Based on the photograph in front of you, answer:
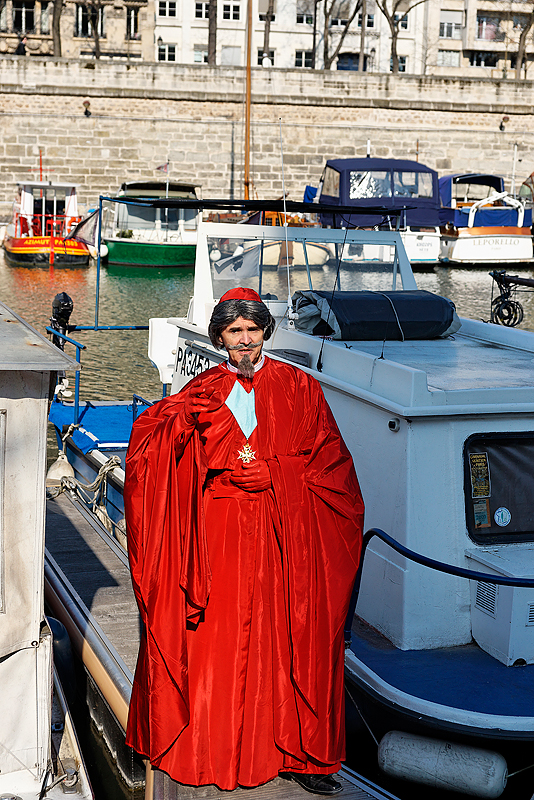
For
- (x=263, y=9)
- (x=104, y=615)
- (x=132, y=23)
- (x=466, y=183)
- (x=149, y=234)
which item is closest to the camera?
(x=104, y=615)

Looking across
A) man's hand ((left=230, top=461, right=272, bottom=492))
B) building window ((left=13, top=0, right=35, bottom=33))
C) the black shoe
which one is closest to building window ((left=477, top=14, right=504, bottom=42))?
building window ((left=13, top=0, right=35, bottom=33))

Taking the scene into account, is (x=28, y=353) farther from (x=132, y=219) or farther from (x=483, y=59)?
A: (x=483, y=59)

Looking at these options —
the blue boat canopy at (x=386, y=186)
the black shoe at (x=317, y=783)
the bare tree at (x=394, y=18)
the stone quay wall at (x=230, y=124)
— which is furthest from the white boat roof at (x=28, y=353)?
the bare tree at (x=394, y=18)

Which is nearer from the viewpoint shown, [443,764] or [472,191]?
[443,764]

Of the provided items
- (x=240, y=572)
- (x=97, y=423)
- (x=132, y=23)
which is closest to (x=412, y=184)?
(x=97, y=423)

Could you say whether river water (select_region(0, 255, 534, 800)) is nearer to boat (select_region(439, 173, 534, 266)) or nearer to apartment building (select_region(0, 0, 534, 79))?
boat (select_region(439, 173, 534, 266))

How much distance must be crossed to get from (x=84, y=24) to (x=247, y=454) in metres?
55.0

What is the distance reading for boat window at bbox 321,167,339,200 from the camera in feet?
82.5

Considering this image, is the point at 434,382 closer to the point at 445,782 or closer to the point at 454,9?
the point at 445,782

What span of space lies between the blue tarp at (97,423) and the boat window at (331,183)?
1703 centimetres

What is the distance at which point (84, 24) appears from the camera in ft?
171

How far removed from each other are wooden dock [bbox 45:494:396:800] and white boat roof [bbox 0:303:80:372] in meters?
1.58

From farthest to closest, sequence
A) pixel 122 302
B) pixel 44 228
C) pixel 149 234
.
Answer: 1. pixel 44 228
2. pixel 149 234
3. pixel 122 302

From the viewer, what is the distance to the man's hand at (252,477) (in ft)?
10.2
